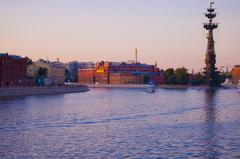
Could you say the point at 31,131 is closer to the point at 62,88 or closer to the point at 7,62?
the point at 7,62

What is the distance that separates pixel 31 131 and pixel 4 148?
509 centimetres

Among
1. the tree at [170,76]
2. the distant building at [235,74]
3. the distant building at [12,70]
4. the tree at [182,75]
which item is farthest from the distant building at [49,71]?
the distant building at [235,74]

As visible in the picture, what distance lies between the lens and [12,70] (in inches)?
3164

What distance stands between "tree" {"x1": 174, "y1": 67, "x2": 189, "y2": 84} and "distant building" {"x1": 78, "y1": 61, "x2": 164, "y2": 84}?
1628cm

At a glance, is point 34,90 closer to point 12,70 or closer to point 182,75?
point 12,70

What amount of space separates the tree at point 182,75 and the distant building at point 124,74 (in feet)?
53.4

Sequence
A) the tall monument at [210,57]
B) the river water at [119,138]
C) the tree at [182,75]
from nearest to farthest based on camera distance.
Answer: the river water at [119,138] < the tall monument at [210,57] < the tree at [182,75]

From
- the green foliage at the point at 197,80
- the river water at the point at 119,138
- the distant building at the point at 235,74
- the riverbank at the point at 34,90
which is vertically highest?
the distant building at the point at 235,74

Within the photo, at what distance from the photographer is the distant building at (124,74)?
147750 millimetres

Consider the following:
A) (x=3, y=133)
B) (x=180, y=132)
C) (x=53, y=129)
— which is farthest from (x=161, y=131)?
(x=3, y=133)

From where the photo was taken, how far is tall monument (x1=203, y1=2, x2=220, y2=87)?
95375 millimetres

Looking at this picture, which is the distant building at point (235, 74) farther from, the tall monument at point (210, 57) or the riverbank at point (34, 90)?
the riverbank at point (34, 90)

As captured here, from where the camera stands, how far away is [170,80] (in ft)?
432

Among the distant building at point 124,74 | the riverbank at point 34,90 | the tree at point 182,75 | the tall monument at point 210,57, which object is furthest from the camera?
the distant building at point 124,74
